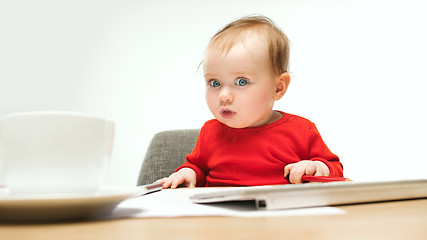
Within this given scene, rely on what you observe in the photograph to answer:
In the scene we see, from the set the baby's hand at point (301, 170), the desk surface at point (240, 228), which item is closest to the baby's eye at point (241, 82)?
the baby's hand at point (301, 170)

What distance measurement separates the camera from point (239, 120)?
43.2 inches

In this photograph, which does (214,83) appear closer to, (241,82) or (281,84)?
(241,82)

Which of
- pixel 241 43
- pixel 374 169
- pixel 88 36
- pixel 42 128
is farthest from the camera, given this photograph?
pixel 88 36

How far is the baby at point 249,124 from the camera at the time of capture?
3.47ft

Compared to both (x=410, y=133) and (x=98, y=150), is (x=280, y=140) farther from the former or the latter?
(x=410, y=133)

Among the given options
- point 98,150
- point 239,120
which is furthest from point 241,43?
point 98,150

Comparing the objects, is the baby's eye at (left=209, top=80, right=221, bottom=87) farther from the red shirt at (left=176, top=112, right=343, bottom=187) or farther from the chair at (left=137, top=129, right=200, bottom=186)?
the chair at (left=137, top=129, right=200, bottom=186)

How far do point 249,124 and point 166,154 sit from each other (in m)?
0.45

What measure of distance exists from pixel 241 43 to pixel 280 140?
12.0 inches

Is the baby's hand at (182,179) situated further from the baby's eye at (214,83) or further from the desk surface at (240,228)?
the desk surface at (240,228)

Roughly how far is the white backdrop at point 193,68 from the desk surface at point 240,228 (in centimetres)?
215

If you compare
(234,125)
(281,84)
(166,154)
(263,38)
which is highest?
(263,38)

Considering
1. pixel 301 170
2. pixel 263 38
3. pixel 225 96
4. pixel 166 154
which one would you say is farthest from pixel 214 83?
pixel 166 154

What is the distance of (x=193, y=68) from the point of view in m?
2.64
